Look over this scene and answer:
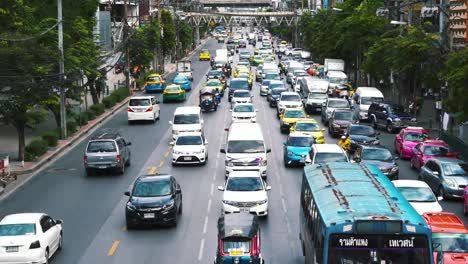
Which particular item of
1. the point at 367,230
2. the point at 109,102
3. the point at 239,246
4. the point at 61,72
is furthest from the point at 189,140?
the point at 109,102

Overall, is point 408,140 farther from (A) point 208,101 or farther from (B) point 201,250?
(A) point 208,101

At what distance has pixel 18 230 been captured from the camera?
23.9 metres

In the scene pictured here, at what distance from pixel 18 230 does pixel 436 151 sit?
22.6 metres

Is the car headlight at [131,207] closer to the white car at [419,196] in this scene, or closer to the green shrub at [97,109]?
the white car at [419,196]

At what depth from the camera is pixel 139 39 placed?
287ft

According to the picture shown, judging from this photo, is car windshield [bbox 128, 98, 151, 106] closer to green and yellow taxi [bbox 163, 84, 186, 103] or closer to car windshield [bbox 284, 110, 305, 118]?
car windshield [bbox 284, 110, 305, 118]

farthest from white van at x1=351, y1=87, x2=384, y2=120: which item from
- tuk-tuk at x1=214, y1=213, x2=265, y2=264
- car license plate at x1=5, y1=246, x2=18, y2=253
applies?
car license plate at x1=5, y1=246, x2=18, y2=253

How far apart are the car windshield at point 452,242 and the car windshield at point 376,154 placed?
1621cm

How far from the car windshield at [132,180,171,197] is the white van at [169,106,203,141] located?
1902 cm

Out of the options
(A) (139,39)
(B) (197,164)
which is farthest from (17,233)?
(A) (139,39)

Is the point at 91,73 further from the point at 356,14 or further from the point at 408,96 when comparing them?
the point at 356,14

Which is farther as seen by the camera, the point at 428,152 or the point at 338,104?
the point at 338,104

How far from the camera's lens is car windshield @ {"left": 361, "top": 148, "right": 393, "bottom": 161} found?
38.0m

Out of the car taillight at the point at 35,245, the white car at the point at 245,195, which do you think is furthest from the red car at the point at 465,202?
the car taillight at the point at 35,245
